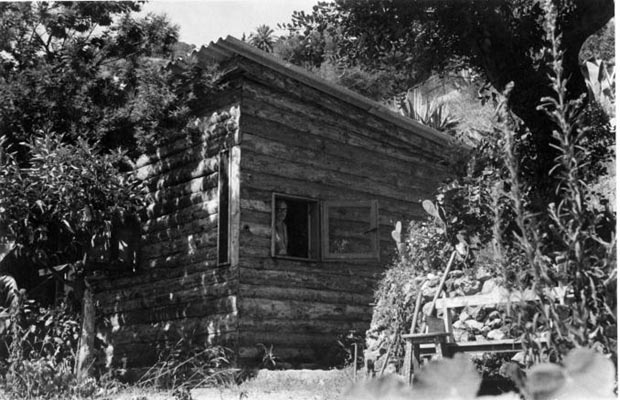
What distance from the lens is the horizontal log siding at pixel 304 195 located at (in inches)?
375

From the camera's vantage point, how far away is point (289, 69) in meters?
9.85

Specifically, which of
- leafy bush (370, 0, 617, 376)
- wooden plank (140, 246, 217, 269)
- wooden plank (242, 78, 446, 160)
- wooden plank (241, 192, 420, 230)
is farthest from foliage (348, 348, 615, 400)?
wooden plank (242, 78, 446, 160)

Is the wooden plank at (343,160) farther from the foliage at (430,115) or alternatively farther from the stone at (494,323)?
the foliage at (430,115)

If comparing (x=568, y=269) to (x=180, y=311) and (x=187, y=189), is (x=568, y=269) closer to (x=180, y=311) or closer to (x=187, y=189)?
(x=180, y=311)

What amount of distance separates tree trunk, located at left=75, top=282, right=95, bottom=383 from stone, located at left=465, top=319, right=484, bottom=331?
185 inches

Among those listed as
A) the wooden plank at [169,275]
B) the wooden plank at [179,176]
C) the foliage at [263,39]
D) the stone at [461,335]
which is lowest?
the stone at [461,335]

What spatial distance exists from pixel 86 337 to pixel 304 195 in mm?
3523

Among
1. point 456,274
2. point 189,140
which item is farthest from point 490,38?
point 189,140

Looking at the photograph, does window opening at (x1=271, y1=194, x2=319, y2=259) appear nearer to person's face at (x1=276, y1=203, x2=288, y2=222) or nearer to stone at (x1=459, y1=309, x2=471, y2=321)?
person's face at (x1=276, y1=203, x2=288, y2=222)

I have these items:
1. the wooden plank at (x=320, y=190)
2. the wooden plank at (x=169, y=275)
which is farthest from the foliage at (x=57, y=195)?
the wooden plank at (x=320, y=190)

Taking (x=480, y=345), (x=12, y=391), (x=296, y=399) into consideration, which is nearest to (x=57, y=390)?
(x=12, y=391)

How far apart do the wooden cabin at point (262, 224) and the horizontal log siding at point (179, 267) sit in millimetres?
22

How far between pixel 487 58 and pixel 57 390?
584cm

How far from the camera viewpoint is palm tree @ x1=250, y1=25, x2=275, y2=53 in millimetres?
22245
